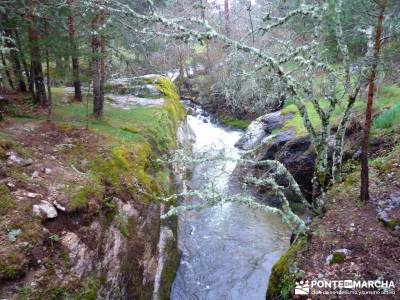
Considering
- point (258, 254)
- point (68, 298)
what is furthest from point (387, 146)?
point (68, 298)

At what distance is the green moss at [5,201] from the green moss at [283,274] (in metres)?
4.47

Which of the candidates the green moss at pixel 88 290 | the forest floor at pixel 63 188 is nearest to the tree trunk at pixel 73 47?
the forest floor at pixel 63 188

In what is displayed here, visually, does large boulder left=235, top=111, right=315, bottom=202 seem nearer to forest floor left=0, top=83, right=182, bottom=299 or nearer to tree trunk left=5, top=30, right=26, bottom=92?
forest floor left=0, top=83, right=182, bottom=299

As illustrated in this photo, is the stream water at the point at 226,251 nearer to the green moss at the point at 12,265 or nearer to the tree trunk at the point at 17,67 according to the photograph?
the green moss at the point at 12,265

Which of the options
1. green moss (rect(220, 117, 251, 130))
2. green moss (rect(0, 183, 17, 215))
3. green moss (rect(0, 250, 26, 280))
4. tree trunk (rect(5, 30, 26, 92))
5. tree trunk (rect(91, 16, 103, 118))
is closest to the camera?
green moss (rect(0, 250, 26, 280))

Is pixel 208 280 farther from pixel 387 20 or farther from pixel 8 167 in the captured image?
pixel 387 20

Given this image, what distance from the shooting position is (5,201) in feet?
16.5

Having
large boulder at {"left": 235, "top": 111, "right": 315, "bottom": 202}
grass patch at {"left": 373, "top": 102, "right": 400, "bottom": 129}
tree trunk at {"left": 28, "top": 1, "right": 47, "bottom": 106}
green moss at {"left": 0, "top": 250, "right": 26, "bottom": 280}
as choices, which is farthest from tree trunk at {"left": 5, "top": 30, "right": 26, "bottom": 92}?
grass patch at {"left": 373, "top": 102, "right": 400, "bottom": 129}

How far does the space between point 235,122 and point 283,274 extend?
15.1m

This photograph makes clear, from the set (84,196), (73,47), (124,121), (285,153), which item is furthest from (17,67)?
(285,153)

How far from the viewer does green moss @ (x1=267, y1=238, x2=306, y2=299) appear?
5.70m

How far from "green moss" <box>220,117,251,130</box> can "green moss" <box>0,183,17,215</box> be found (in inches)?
612

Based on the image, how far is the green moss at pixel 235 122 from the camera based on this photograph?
65.2 feet

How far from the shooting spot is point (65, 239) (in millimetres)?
5074
